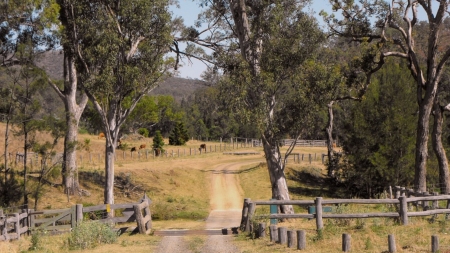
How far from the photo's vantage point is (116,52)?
102ft

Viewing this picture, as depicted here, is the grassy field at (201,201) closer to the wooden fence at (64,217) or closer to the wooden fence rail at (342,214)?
the wooden fence rail at (342,214)

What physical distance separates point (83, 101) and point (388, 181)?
72.5 ft

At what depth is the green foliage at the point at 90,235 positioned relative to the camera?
66.5ft

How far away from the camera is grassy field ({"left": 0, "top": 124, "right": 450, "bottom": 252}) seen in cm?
1962

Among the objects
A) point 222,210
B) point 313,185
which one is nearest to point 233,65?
point 222,210

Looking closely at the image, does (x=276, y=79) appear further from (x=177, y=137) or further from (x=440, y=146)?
(x=177, y=137)

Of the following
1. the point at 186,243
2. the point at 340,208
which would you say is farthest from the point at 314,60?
the point at 186,243

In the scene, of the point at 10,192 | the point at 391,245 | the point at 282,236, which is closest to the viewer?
the point at 391,245

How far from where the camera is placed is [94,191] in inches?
1617

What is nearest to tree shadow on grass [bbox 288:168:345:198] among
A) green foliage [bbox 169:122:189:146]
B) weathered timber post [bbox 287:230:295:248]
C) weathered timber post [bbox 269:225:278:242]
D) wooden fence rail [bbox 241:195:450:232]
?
wooden fence rail [bbox 241:195:450:232]

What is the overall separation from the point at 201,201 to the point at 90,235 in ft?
73.5

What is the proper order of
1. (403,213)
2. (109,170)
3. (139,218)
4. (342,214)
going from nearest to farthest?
1. (342,214)
2. (403,213)
3. (139,218)
4. (109,170)

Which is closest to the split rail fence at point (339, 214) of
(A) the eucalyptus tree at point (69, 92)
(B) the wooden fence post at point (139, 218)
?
(B) the wooden fence post at point (139, 218)

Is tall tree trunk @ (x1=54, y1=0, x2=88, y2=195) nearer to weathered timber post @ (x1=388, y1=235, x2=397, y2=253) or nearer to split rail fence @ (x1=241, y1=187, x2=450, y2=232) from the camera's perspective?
split rail fence @ (x1=241, y1=187, x2=450, y2=232)
